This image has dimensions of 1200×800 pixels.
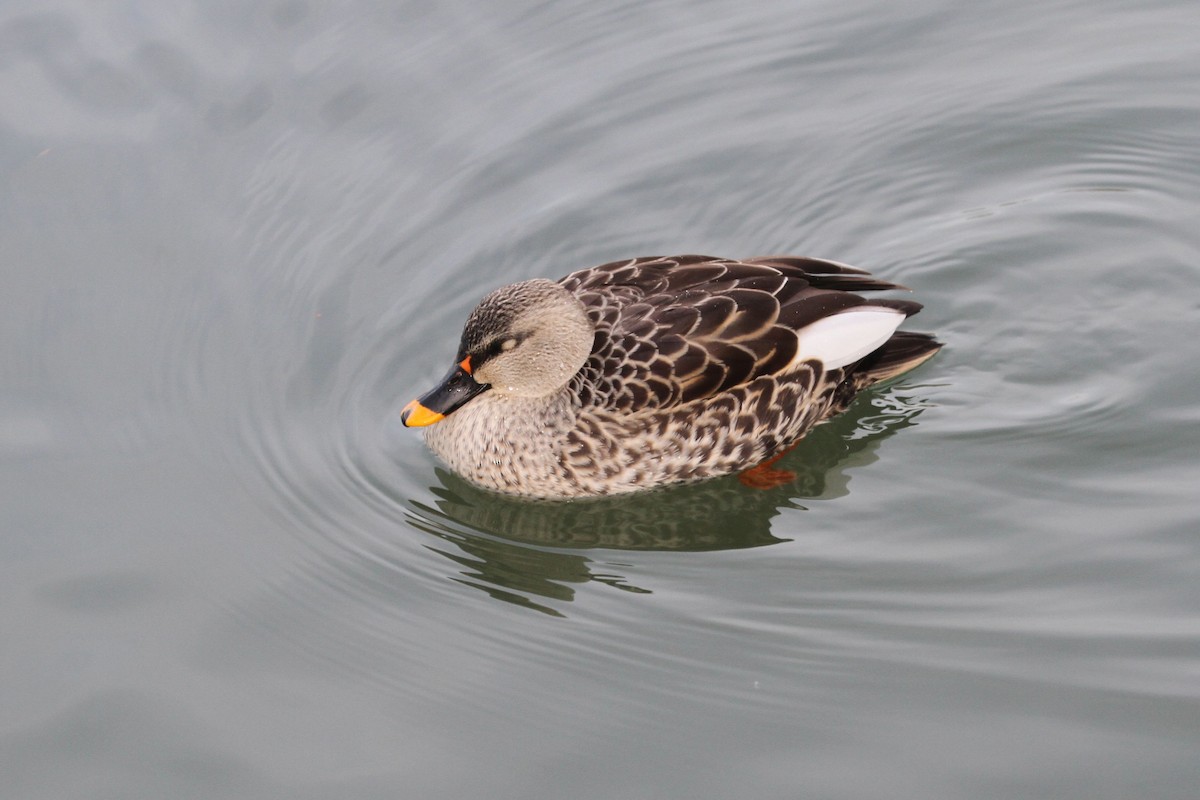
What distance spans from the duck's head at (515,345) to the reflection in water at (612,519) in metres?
0.58

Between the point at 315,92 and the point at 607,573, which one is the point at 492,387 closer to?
the point at 607,573

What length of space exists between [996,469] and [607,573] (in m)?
2.03

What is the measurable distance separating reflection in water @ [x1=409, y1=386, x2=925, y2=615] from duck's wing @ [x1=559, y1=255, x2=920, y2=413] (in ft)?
1.64

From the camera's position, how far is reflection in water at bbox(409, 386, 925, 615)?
6.94m

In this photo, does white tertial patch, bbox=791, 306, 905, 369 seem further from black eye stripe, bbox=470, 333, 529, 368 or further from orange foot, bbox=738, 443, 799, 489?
black eye stripe, bbox=470, 333, 529, 368

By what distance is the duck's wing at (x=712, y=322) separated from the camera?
7.24 m

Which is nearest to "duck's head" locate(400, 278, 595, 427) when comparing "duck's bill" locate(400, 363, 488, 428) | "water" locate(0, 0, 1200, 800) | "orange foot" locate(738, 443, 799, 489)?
"duck's bill" locate(400, 363, 488, 428)

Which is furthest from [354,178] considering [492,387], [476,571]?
[476,571]

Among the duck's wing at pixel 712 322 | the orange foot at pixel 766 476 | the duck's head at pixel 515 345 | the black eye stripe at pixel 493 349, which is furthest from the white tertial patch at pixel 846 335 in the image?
the black eye stripe at pixel 493 349

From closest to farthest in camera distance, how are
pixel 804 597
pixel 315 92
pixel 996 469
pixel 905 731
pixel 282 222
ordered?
1. pixel 905 731
2. pixel 804 597
3. pixel 996 469
4. pixel 282 222
5. pixel 315 92

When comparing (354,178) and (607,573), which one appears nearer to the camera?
(607,573)

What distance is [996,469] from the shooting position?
7301mm

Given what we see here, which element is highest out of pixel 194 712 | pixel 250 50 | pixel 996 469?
pixel 250 50

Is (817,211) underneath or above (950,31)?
underneath
